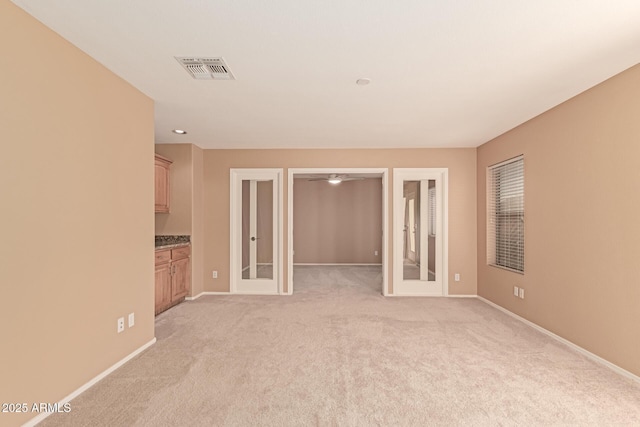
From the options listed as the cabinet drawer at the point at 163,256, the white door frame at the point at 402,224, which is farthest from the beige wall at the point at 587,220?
the cabinet drawer at the point at 163,256

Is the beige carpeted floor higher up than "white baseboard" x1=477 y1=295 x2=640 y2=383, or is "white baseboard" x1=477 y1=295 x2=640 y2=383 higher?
"white baseboard" x1=477 y1=295 x2=640 y2=383

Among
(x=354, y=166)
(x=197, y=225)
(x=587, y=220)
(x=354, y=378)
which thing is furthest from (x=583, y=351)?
(x=197, y=225)

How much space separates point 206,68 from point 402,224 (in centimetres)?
396

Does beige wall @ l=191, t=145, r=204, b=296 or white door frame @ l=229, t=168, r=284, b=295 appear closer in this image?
beige wall @ l=191, t=145, r=204, b=296

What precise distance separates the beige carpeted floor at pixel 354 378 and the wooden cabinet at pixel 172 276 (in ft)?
0.91

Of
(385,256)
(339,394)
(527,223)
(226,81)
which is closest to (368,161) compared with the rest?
(385,256)

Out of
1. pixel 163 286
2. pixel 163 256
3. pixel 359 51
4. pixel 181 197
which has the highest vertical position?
pixel 359 51

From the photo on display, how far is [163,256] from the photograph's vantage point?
14.5 feet

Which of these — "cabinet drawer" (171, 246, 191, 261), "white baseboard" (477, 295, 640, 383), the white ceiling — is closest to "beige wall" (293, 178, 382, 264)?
"cabinet drawer" (171, 246, 191, 261)

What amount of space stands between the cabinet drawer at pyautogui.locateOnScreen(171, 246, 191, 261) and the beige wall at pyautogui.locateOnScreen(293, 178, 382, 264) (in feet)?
14.7

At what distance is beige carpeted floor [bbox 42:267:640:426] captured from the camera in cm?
214

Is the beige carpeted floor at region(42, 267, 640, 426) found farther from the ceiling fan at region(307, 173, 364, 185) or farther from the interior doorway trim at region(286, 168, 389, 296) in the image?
the ceiling fan at region(307, 173, 364, 185)

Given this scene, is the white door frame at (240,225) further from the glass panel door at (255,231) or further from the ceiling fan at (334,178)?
the ceiling fan at (334,178)

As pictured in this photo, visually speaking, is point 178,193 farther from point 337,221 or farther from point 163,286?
point 337,221
